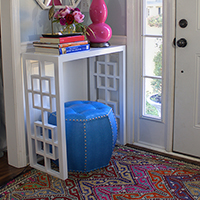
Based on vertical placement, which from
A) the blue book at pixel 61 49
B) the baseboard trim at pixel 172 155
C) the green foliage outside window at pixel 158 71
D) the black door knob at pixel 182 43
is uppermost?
the black door knob at pixel 182 43

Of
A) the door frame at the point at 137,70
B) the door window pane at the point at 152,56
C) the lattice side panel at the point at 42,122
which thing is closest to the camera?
the lattice side panel at the point at 42,122

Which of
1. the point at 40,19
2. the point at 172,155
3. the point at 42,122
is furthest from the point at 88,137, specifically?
the point at 40,19

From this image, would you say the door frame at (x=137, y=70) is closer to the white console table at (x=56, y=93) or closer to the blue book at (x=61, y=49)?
the white console table at (x=56, y=93)

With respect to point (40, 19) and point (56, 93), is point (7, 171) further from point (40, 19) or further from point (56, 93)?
point (40, 19)

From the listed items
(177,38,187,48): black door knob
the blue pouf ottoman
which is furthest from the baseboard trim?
(177,38,187,48): black door knob

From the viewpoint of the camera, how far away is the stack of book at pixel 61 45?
7.06ft

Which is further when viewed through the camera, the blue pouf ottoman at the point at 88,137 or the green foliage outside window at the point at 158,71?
the green foliage outside window at the point at 158,71

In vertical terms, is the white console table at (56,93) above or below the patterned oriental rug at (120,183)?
above

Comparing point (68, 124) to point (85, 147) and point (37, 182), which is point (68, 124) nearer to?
point (85, 147)

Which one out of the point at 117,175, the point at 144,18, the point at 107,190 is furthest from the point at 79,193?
the point at 144,18

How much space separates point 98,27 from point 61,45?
1.59 feet

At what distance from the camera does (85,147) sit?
2.24 metres

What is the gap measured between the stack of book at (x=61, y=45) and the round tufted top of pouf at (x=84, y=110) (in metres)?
0.45

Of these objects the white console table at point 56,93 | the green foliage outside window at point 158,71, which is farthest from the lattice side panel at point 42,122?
the green foliage outside window at point 158,71
